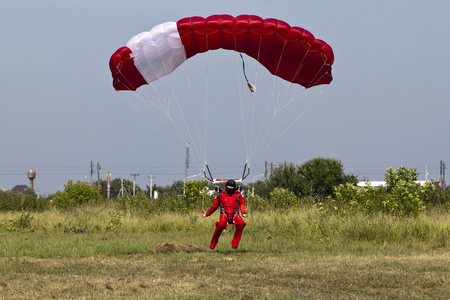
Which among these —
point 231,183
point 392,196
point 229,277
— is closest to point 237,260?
point 231,183

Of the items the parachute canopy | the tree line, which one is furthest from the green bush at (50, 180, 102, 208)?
the parachute canopy

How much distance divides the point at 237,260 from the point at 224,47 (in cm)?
649

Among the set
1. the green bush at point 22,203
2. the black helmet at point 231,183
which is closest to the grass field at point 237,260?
the black helmet at point 231,183

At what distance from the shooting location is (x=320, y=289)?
9203mm

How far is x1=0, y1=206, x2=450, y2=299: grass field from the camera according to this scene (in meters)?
9.15

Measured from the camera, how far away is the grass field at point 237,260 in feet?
30.0

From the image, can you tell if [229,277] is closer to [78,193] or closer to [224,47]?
[224,47]

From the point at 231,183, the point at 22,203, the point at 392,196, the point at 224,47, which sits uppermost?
the point at 224,47

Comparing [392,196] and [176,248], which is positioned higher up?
[392,196]

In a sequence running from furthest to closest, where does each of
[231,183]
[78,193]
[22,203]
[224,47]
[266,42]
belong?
1. [78,193]
2. [22,203]
3. [224,47]
4. [266,42]
5. [231,183]

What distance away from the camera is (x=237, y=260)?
12898 mm

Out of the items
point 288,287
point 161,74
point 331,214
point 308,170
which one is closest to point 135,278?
point 288,287

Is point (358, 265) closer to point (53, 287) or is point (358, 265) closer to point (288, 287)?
point (288, 287)

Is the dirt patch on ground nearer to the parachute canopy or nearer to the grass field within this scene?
the grass field
